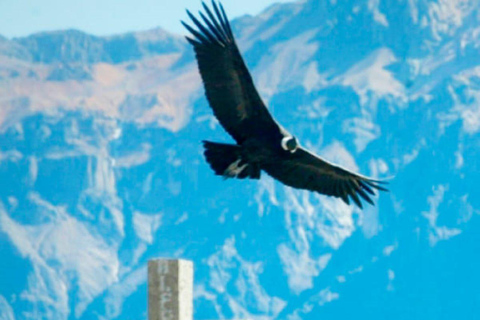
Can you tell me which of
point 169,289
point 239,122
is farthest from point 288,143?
point 169,289

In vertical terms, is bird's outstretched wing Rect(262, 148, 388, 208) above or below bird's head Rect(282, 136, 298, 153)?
below

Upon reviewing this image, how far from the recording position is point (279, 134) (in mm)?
29469

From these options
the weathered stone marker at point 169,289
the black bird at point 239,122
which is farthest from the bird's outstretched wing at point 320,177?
the weathered stone marker at point 169,289

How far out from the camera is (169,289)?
64.7 ft

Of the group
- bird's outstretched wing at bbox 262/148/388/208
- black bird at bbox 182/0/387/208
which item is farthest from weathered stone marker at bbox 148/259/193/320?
bird's outstretched wing at bbox 262/148/388/208

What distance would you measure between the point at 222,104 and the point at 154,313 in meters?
10.0

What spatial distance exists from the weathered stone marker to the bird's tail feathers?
900cm

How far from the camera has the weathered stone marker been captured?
63.8 feet

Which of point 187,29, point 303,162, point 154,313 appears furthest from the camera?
point 303,162

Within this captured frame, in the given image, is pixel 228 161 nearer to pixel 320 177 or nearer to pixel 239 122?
pixel 239 122

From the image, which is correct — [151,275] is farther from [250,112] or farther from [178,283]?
[250,112]

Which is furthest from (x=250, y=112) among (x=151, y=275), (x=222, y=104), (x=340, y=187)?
(x=151, y=275)

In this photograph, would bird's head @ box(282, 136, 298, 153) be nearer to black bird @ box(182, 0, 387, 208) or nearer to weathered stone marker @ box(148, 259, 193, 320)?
black bird @ box(182, 0, 387, 208)

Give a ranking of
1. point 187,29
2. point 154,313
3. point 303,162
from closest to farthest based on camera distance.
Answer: point 154,313, point 187,29, point 303,162
